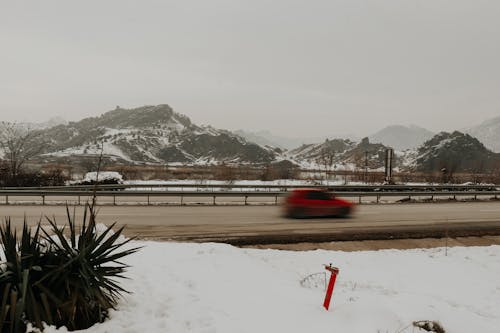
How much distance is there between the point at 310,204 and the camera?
56.2 ft

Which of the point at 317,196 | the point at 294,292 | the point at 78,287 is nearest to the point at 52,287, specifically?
the point at 78,287

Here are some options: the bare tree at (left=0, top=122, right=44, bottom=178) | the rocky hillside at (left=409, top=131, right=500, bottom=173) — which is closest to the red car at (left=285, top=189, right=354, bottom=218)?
the bare tree at (left=0, top=122, right=44, bottom=178)

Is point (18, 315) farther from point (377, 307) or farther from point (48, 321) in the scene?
point (377, 307)

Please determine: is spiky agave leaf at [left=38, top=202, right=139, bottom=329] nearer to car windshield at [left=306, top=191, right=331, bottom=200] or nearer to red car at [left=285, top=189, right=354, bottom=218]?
red car at [left=285, top=189, right=354, bottom=218]

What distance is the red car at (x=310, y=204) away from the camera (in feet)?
56.0

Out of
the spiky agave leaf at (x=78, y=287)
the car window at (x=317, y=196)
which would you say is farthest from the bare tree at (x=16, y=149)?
the spiky agave leaf at (x=78, y=287)

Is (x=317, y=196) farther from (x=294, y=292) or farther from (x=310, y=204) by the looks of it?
(x=294, y=292)

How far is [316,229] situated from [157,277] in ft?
27.3

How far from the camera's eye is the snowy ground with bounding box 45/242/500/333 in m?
6.05

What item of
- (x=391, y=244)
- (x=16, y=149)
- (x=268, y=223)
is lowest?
(x=391, y=244)

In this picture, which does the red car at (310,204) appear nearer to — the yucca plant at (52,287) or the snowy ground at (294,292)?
the snowy ground at (294,292)

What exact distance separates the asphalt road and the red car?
0.56 m

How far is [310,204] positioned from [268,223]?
2.42 meters

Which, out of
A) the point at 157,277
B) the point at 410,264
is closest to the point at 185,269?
the point at 157,277
